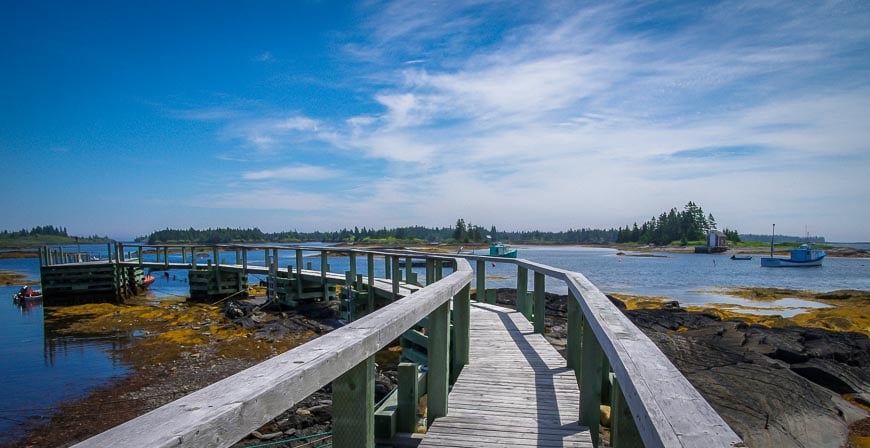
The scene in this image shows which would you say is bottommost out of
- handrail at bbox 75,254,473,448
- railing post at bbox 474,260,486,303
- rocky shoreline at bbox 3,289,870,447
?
rocky shoreline at bbox 3,289,870,447

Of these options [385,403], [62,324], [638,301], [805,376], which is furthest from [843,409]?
[62,324]

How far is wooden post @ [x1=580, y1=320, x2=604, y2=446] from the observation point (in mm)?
3318

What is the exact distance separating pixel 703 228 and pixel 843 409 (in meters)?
130

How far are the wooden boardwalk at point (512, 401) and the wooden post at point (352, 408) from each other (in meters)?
1.59

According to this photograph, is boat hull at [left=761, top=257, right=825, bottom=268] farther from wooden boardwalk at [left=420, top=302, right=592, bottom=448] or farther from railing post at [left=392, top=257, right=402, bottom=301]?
wooden boardwalk at [left=420, top=302, right=592, bottom=448]

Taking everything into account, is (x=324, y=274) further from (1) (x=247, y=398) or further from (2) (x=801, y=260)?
(2) (x=801, y=260)

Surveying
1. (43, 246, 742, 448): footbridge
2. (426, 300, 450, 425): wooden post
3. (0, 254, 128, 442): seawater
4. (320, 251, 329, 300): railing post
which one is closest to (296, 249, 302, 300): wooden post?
(320, 251, 329, 300): railing post

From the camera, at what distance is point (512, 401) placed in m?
4.20

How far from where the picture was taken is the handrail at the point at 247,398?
3.08 feet

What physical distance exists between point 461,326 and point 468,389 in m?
0.71

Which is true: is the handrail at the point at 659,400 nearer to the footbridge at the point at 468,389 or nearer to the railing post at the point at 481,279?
the footbridge at the point at 468,389

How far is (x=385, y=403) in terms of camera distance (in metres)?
3.65

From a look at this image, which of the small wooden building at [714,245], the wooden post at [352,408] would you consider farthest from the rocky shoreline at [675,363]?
the small wooden building at [714,245]

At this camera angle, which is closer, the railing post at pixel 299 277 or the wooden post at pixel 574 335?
the wooden post at pixel 574 335
